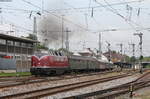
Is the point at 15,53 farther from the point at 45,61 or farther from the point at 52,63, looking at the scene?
the point at 45,61

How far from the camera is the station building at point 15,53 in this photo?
149 feet

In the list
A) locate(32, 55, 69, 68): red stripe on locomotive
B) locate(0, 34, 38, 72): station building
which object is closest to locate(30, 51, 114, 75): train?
locate(32, 55, 69, 68): red stripe on locomotive

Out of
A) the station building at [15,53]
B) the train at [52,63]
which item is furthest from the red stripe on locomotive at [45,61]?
the station building at [15,53]

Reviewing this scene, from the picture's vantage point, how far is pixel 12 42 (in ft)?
210

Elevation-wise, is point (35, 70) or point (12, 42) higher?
point (12, 42)

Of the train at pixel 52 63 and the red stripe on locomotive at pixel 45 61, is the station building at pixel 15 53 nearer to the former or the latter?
the train at pixel 52 63

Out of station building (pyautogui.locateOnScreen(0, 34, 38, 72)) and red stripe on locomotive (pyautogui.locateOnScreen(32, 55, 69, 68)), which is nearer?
red stripe on locomotive (pyautogui.locateOnScreen(32, 55, 69, 68))

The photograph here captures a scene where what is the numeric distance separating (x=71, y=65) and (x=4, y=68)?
497 inches

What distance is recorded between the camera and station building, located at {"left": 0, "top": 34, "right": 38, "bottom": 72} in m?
45.3

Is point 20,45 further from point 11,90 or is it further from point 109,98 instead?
point 109,98

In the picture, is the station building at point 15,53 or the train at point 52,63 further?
the station building at point 15,53

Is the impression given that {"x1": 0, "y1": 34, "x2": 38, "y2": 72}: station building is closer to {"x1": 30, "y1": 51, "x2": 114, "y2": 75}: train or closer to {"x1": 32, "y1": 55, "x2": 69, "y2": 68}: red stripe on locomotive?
{"x1": 30, "y1": 51, "x2": 114, "y2": 75}: train

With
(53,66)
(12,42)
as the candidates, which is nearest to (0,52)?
(12,42)

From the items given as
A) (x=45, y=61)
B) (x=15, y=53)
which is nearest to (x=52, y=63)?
(x=45, y=61)
